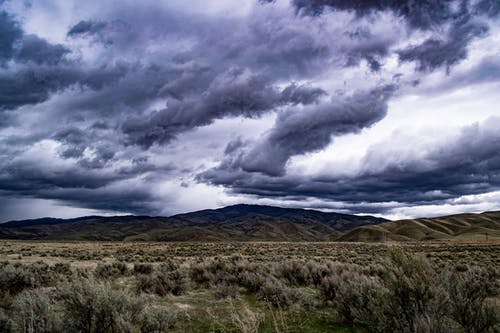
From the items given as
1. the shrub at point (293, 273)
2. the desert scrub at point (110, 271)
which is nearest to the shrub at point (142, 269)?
the desert scrub at point (110, 271)

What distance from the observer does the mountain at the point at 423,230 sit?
137 metres

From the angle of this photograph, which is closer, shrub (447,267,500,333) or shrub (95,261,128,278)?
shrub (447,267,500,333)

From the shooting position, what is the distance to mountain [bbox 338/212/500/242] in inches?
5389

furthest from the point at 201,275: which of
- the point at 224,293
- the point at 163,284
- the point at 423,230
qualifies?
the point at 423,230

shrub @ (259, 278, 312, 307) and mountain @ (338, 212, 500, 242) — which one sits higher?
shrub @ (259, 278, 312, 307)

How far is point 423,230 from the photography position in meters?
155

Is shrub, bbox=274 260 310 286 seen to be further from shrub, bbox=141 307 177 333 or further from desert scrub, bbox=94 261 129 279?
shrub, bbox=141 307 177 333

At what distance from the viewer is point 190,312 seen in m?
12.1

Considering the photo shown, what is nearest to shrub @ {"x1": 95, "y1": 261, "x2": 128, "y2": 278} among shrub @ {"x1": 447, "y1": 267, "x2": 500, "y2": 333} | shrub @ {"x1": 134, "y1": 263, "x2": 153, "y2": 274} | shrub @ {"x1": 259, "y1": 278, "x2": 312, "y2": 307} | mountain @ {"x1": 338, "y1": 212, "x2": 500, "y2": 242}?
shrub @ {"x1": 134, "y1": 263, "x2": 153, "y2": 274}

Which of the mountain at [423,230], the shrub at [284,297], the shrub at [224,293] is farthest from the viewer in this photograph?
the mountain at [423,230]

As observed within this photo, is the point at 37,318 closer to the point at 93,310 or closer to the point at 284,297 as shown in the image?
the point at 93,310

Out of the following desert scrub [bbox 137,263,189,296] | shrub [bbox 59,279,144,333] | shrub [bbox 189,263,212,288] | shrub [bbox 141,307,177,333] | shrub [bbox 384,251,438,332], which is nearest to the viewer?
shrub [bbox 384,251,438,332]

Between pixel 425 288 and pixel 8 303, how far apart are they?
487 inches

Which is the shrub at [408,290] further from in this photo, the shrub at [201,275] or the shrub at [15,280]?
the shrub at [15,280]
